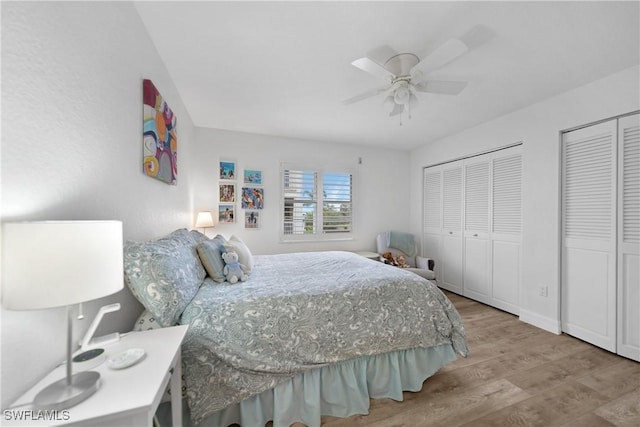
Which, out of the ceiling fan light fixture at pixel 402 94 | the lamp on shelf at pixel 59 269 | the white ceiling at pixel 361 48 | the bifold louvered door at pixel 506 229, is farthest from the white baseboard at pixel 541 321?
the lamp on shelf at pixel 59 269

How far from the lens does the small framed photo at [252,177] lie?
3719 millimetres

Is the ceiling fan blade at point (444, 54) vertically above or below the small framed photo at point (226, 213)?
above

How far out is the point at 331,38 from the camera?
173 cm

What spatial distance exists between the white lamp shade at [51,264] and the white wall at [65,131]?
7.7 inches

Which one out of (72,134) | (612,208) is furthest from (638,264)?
(72,134)

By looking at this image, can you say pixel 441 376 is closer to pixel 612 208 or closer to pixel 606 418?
pixel 606 418

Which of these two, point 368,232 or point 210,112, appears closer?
point 210,112

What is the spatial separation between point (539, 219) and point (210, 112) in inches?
155

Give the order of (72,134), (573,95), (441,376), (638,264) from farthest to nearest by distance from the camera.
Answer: (573,95) → (638,264) → (441,376) → (72,134)

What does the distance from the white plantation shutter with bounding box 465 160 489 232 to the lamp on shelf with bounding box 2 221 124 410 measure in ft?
12.7

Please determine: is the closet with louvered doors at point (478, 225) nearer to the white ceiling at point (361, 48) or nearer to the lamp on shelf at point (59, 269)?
the white ceiling at point (361, 48)

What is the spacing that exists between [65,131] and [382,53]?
1.90 metres

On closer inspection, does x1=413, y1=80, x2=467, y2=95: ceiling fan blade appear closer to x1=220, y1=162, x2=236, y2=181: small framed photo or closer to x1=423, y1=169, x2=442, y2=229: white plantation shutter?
x1=423, y1=169, x2=442, y2=229: white plantation shutter

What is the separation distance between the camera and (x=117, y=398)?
732 mm
